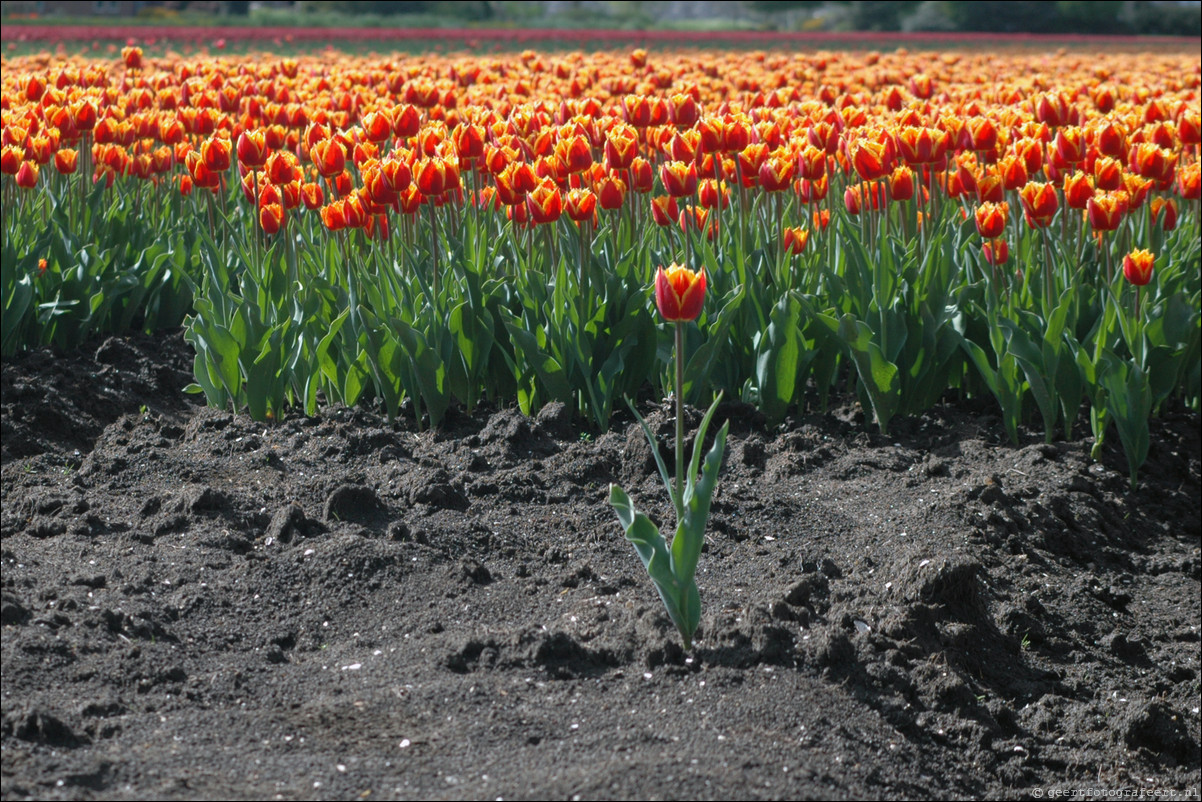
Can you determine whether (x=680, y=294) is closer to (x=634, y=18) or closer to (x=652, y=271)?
(x=652, y=271)

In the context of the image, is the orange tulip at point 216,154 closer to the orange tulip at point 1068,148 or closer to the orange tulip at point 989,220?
the orange tulip at point 989,220

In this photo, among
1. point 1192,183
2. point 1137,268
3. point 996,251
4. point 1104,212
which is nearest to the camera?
point 1137,268

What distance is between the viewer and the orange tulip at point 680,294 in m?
2.34

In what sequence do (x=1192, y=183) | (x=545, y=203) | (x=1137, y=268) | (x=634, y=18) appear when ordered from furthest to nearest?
1. (x=634, y=18)
2. (x=1192, y=183)
3. (x=1137, y=268)
4. (x=545, y=203)

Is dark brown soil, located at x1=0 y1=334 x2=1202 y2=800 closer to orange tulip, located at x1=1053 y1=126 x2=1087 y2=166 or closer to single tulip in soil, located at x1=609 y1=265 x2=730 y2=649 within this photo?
single tulip in soil, located at x1=609 y1=265 x2=730 y2=649

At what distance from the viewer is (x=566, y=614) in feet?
9.11

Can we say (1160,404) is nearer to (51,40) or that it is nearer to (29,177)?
(29,177)

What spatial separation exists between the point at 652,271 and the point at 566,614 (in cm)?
169

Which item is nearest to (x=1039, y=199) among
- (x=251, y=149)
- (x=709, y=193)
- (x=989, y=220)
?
(x=989, y=220)

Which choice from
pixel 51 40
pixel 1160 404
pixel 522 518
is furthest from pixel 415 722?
pixel 51 40

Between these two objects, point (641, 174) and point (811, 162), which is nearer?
point (811, 162)

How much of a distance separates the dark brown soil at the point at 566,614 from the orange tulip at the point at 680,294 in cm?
67

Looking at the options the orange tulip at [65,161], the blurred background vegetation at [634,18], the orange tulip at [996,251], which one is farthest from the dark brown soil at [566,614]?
the blurred background vegetation at [634,18]

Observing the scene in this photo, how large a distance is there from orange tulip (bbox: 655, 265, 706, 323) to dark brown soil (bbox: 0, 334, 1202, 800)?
670mm
